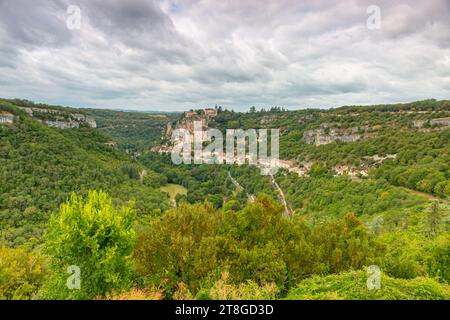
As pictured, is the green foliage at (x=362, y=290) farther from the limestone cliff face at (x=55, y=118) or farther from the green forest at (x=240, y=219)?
the limestone cliff face at (x=55, y=118)

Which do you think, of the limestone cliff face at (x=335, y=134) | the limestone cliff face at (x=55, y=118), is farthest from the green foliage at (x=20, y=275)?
the limestone cliff face at (x=335, y=134)

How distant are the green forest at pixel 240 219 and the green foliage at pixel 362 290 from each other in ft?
0.24

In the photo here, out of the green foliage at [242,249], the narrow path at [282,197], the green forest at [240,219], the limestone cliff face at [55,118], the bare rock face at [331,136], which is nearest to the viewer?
the green forest at [240,219]

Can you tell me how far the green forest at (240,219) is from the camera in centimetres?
1320

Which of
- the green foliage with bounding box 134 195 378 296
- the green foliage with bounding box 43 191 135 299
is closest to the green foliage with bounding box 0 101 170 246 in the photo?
the green foliage with bounding box 43 191 135 299

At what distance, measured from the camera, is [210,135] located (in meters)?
115

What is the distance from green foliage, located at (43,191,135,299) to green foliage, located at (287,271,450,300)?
8327 mm

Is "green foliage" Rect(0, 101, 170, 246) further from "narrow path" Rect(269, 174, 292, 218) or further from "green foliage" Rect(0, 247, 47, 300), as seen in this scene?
"narrow path" Rect(269, 174, 292, 218)

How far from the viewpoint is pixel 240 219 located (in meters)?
16.3

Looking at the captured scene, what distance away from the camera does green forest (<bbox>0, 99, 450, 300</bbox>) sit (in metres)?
13.2

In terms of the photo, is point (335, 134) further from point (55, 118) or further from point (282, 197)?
point (55, 118)

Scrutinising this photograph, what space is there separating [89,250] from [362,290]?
1237 centimetres
